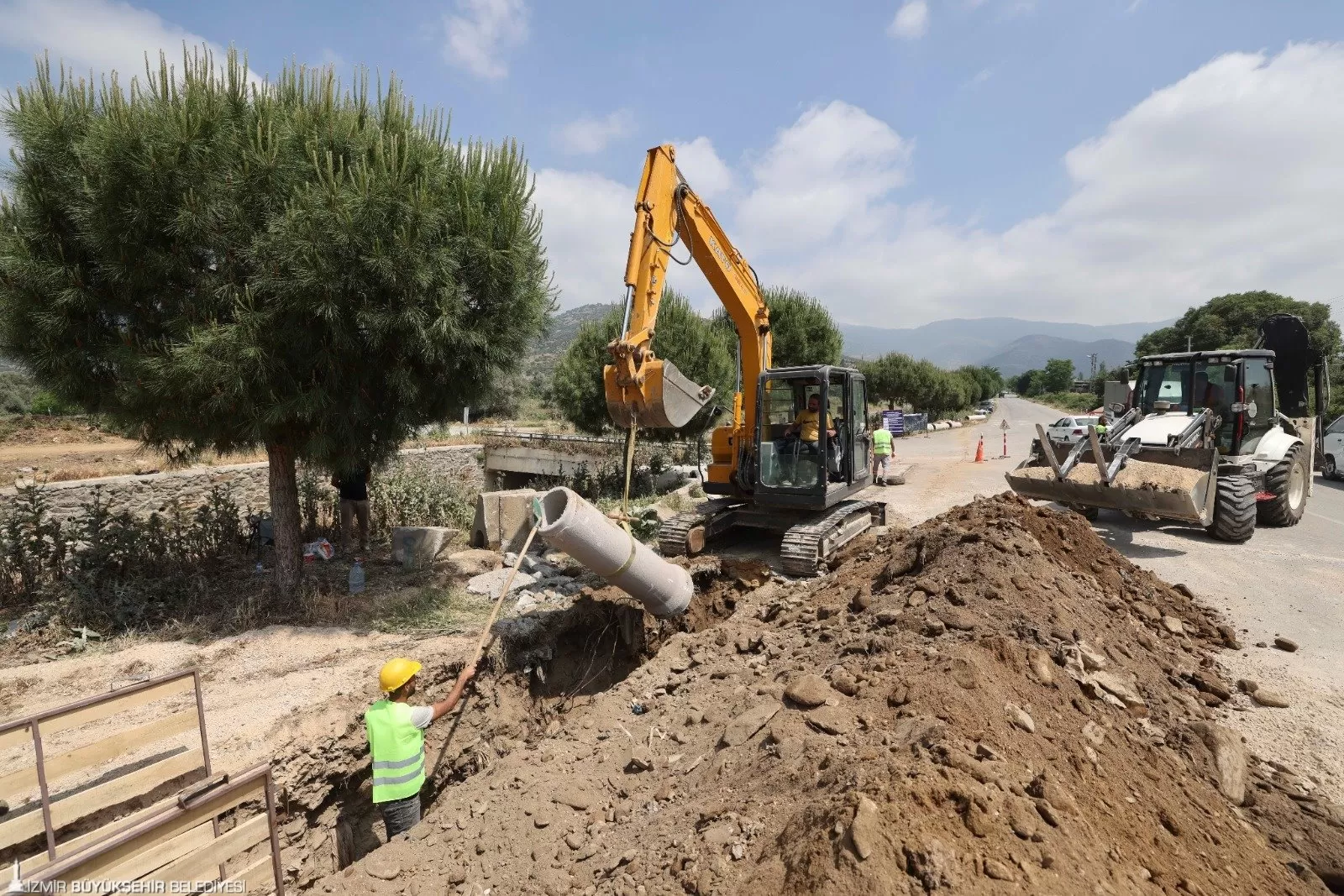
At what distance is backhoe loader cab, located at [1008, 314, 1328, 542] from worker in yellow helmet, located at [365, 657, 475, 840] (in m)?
8.27

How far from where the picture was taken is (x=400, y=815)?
439 cm

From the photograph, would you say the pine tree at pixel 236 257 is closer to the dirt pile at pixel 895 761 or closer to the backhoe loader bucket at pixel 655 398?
the backhoe loader bucket at pixel 655 398

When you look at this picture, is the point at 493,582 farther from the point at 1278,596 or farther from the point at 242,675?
the point at 1278,596

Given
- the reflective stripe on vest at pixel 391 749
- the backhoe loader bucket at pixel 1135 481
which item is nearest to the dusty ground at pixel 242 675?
the reflective stripe on vest at pixel 391 749

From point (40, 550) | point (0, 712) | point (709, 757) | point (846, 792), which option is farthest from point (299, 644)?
point (846, 792)

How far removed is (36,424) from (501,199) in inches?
1067

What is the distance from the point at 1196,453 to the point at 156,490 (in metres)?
15.3

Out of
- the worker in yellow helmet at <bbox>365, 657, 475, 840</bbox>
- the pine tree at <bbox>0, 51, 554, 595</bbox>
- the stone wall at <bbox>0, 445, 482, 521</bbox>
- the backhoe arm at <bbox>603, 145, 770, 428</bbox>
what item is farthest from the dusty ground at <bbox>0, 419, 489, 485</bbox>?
the worker in yellow helmet at <bbox>365, 657, 475, 840</bbox>

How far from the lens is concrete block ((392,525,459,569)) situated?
347 inches

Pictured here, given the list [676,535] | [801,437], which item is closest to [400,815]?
[676,535]

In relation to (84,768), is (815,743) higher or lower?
higher

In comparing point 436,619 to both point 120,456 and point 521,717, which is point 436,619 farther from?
point 120,456

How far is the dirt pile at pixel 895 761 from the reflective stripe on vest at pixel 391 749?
1.01ft

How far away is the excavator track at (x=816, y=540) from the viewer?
24.9 feet
